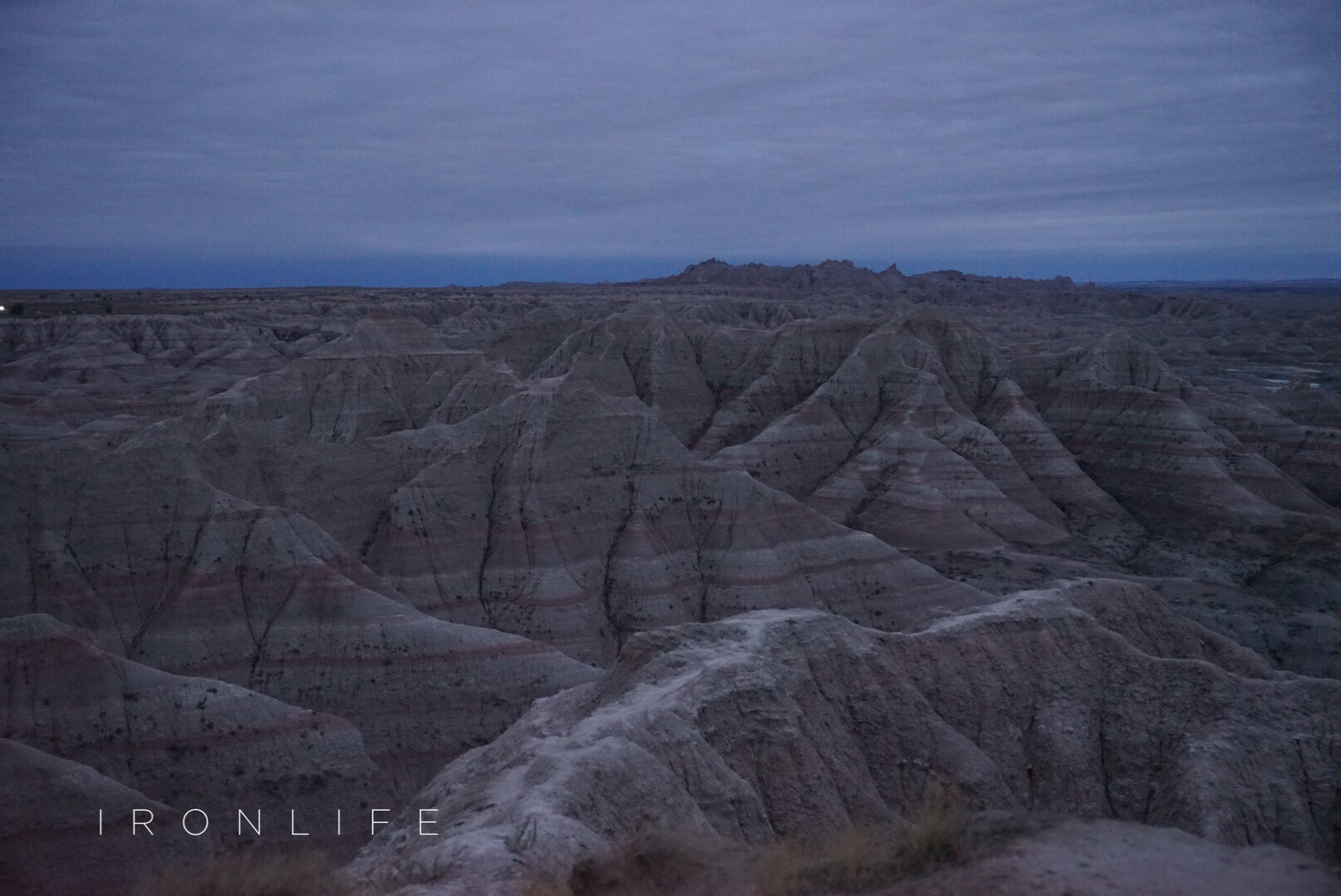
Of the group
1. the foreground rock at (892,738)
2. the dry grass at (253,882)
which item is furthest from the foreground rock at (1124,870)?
the dry grass at (253,882)

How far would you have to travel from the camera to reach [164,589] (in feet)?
93.7

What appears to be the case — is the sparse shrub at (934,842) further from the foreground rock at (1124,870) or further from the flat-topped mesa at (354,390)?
the flat-topped mesa at (354,390)

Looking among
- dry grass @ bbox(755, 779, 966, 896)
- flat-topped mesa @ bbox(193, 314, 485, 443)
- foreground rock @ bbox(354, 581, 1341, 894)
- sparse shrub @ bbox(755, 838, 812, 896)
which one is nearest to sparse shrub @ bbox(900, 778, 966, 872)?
dry grass @ bbox(755, 779, 966, 896)

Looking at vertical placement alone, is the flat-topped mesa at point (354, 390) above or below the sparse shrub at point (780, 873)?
above

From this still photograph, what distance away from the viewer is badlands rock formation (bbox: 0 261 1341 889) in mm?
18703

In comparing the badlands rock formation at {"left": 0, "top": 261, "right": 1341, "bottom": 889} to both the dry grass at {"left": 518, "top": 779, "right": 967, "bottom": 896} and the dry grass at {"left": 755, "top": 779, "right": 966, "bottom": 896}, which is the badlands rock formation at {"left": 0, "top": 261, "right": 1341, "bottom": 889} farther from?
the dry grass at {"left": 755, "top": 779, "right": 966, "bottom": 896}

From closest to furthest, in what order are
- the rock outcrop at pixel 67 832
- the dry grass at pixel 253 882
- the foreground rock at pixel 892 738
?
the dry grass at pixel 253 882
the foreground rock at pixel 892 738
the rock outcrop at pixel 67 832

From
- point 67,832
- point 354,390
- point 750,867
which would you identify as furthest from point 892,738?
point 354,390

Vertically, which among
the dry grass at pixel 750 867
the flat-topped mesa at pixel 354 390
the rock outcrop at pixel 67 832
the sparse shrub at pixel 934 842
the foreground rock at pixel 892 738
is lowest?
the rock outcrop at pixel 67 832

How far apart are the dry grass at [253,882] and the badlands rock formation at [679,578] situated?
1149mm

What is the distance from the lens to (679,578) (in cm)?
3644

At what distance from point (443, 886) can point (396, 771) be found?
573 inches

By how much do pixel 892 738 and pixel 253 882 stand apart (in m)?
12.4

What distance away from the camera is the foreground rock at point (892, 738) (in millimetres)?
15422
